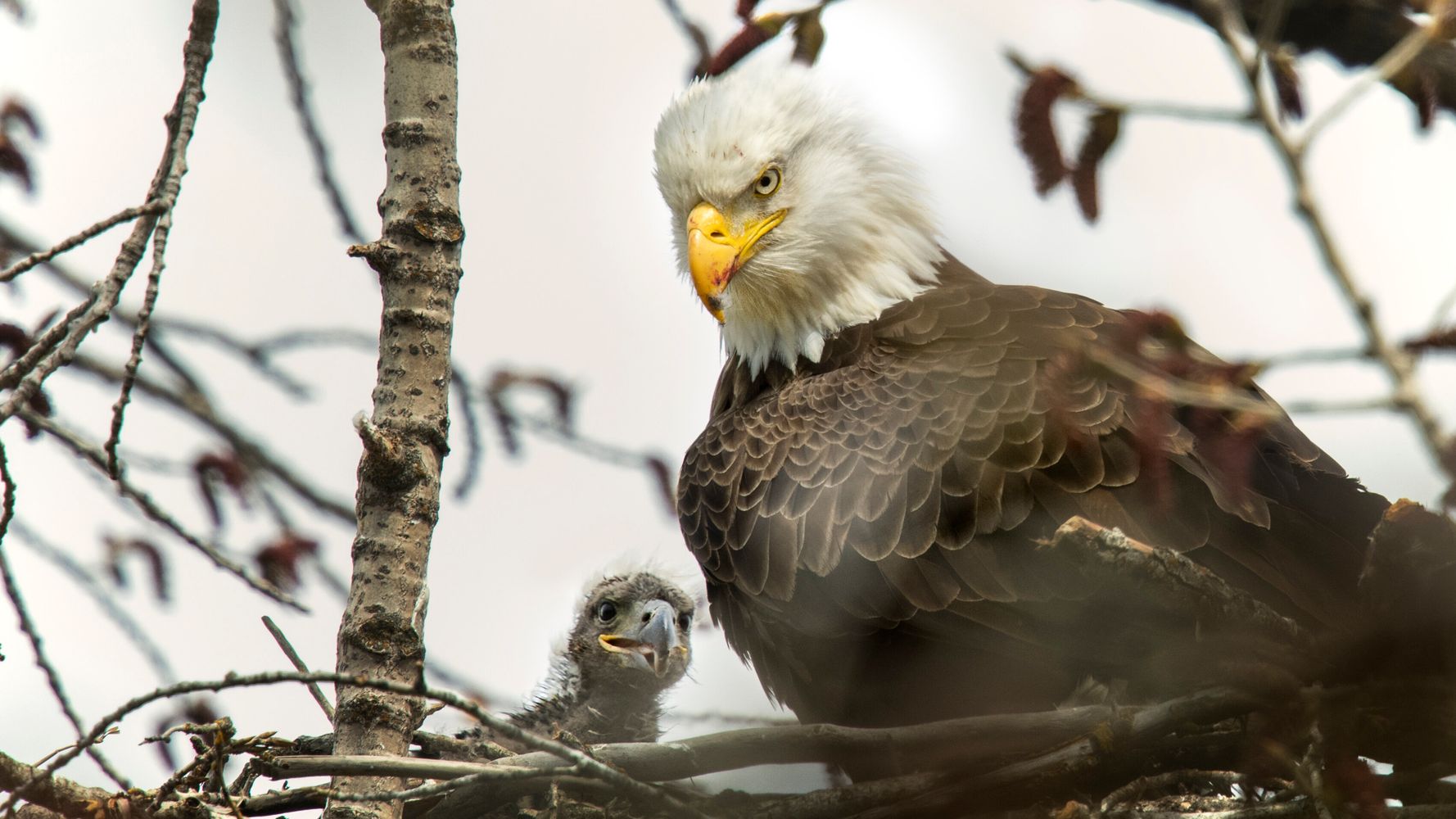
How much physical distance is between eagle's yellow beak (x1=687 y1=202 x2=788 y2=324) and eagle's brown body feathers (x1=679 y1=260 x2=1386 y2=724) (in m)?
0.51

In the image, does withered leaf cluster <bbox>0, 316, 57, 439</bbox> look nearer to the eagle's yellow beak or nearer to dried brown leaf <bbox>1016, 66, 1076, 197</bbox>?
the eagle's yellow beak

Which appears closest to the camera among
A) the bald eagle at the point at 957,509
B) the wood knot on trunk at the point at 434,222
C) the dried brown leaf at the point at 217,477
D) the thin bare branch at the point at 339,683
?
the thin bare branch at the point at 339,683

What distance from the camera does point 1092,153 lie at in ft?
7.59

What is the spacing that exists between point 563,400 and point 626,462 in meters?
0.34

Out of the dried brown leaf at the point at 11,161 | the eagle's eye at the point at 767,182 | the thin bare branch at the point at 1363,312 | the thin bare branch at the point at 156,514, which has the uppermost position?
the dried brown leaf at the point at 11,161

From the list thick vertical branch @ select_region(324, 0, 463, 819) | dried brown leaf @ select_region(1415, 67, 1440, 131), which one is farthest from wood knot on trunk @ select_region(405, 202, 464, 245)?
dried brown leaf @ select_region(1415, 67, 1440, 131)

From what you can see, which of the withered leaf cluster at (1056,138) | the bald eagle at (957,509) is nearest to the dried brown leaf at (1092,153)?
the withered leaf cluster at (1056,138)

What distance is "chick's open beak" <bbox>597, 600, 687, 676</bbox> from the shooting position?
450 centimetres

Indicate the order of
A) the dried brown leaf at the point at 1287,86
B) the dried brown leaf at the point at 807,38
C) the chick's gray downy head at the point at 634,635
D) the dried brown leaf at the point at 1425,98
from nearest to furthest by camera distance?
the dried brown leaf at the point at 1287,86
the dried brown leaf at the point at 1425,98
the dried brown leaf at the point at 807,38
the chick's gray downy head at the point at 634,635

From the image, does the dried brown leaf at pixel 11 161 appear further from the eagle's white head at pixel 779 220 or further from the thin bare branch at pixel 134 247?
the eagle's white head at pixel 779 220

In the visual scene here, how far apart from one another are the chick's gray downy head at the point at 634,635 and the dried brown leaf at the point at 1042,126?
8.12ft

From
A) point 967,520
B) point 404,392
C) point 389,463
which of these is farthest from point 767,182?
point 389,463

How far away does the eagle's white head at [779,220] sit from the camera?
4355mm

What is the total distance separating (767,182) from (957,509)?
1484 mm
